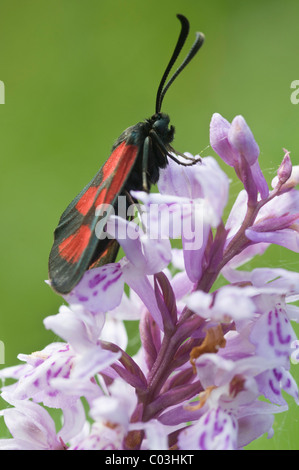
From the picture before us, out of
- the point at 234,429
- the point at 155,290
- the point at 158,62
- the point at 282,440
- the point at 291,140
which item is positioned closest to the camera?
the point at 234,429

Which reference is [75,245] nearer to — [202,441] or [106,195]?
[106,195]

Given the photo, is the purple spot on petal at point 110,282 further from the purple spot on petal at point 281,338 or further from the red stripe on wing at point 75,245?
the purple spot on petal at point 281,338

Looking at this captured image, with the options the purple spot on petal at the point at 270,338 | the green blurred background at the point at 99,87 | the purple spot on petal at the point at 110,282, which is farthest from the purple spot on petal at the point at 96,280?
the green blurred background at the point at 99,87

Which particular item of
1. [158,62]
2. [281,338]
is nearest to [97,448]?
[281,338]

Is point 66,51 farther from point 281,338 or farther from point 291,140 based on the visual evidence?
point 281,338

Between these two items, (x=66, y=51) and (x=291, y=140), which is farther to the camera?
(x=66, y=51)

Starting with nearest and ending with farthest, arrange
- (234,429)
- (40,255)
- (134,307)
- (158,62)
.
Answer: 1. (234,429)
2. (134,307)
3. (40,255)
4. (158,62)

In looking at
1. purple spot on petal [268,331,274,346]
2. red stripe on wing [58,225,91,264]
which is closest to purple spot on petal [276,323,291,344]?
purple spot on petal [268,331,274,346]

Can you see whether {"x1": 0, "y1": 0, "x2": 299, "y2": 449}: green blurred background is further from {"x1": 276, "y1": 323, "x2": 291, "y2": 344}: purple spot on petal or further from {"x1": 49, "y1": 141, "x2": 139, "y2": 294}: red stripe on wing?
{"x1": 276, "y1": 323, "x2": 291, "y2": 344}: purple spot on petal
